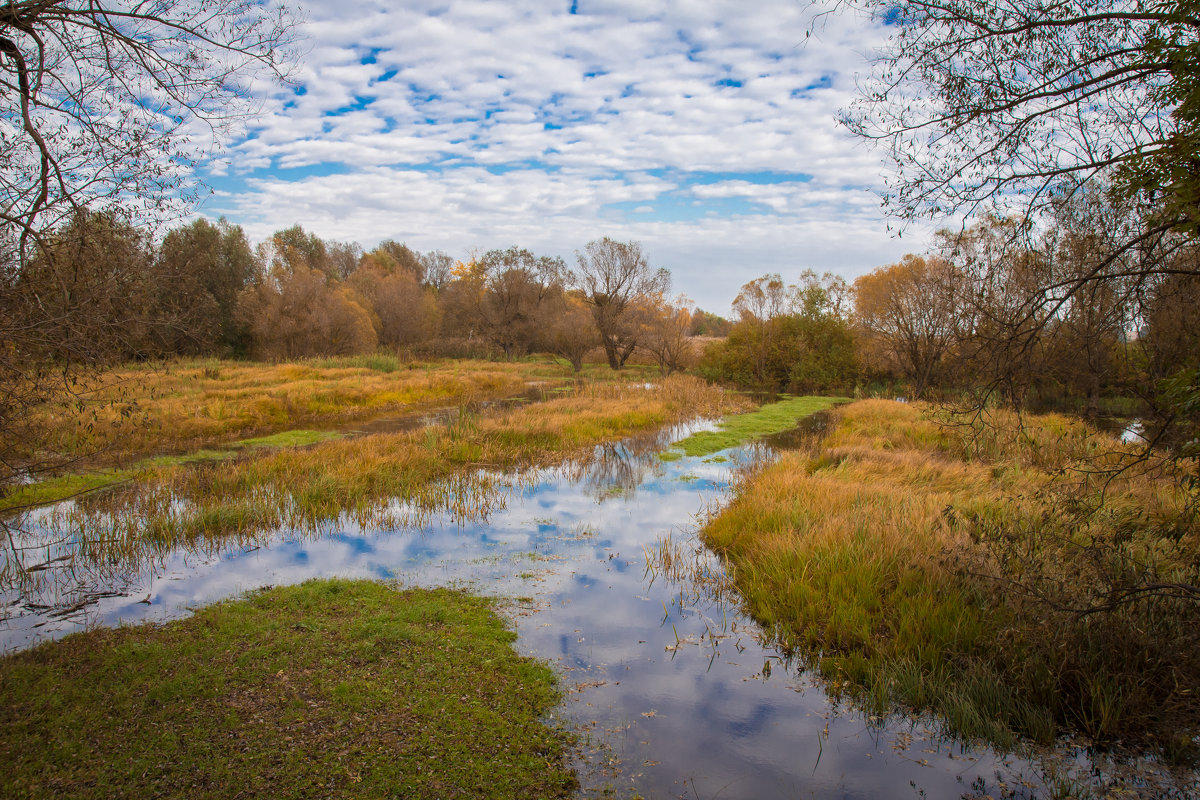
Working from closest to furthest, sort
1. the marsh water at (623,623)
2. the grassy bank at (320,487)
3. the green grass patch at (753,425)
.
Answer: the marsh water at (623,623) → the grassy bank at (320,487) → the green grass patch at (753,425)

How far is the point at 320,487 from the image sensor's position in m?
10.6

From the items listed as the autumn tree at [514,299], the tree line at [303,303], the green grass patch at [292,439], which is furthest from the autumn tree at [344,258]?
the green grass patch at [292,439]

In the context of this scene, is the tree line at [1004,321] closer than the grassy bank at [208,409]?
Yes

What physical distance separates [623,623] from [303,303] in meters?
35.5

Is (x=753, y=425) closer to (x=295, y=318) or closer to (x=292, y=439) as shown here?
(x=292, y=439)

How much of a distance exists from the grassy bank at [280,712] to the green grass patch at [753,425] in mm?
10286

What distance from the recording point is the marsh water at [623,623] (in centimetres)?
414

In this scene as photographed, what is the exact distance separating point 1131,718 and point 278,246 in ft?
179

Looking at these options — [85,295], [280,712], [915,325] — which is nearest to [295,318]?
[915,325]

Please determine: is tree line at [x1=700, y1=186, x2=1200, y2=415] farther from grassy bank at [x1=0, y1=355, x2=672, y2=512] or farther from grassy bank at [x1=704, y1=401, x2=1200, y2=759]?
grassy bank at [x1=0, y1=355, x2=672, y2=512]

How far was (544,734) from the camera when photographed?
4.33 meters

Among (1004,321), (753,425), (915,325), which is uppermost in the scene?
(915,325)

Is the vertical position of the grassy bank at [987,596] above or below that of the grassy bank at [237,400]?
below

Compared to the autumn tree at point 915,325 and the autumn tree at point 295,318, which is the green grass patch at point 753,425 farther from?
the autumn tree at point 295,318
